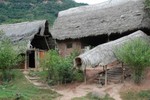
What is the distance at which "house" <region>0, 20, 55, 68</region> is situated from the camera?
85.5 ft

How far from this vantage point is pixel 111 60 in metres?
21.2

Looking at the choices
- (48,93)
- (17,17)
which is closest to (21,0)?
(17,17)

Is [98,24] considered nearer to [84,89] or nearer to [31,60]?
[31,60]

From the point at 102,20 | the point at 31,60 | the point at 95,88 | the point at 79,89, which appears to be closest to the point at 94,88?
the point at 95,88

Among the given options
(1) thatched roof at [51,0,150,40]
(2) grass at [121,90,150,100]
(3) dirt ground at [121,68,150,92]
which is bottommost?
(2) grass at [121,90,150,100]

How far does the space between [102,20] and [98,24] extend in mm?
468

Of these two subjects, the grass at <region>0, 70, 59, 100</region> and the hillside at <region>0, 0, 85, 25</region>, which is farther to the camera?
the hillside at <region>0, 0, 85, 25</region>

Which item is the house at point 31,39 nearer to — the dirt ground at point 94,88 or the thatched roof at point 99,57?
the dirt ground at point 94,88

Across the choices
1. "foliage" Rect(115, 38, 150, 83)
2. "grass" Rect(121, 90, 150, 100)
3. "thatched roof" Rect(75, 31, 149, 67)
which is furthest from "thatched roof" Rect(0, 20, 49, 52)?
"grass" Rect(121, 90, 150, 100)

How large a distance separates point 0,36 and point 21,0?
19269 mm

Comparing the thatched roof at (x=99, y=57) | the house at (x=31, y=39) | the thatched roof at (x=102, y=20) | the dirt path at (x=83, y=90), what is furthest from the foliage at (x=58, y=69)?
the thatched roof at (x=102, y=20)

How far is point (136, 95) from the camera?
62.9ft

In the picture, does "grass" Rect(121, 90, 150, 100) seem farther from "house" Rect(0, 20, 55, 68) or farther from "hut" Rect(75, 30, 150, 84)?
"house" Rect(0, 20, 55, 68)

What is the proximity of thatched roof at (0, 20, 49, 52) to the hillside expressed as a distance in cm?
1231
